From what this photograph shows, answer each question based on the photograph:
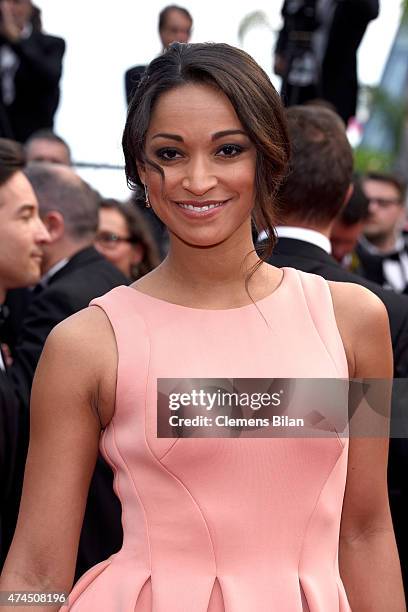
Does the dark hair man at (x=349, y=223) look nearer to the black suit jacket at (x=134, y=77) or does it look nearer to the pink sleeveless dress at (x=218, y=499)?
the black suit jacket at (x=134, y=77)

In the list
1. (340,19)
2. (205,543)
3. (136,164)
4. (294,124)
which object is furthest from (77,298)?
(340,19)

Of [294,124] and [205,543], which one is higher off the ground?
[294,124]

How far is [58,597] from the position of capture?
232 centimetres

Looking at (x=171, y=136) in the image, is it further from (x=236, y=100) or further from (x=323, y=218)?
(x=323, y=218)

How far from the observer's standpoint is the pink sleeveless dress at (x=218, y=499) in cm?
223

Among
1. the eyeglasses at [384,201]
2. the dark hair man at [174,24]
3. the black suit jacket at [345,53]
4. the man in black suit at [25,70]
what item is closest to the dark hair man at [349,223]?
the black suit jacket at [345,53]

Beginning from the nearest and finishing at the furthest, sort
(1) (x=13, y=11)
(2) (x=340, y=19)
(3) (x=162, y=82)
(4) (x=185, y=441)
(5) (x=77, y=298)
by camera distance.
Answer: (4) (x=185, y=441), (3) (x=162, y=82), (5) (x=77, y=298), (2) (x=340, y=19), (1) (x=13, y=11)

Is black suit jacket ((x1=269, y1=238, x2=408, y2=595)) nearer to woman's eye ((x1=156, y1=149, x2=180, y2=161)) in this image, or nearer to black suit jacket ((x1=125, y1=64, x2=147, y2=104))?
black suit jacket ((x1=125, y1=64, x2=147, y2=104))

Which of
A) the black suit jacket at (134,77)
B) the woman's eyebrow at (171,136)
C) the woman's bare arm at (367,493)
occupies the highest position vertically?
the black suit jacket at (134,77)

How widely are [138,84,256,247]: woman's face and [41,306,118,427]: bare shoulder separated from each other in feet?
0.95

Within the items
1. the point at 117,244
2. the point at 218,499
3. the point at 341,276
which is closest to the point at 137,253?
the point at 117,244

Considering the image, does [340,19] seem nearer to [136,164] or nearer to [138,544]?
[136,164]

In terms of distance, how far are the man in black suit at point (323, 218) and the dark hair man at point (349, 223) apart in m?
1.12

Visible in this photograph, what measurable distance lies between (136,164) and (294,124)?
146cm
